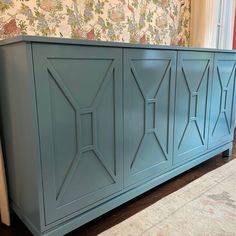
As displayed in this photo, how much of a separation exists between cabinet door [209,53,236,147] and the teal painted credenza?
0.26m

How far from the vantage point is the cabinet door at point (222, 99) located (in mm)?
2072

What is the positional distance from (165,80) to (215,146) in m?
1.03

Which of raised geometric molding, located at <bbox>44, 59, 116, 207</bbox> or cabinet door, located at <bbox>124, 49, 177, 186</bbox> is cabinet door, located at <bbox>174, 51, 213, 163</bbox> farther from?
raised geometric molding, located at <bbox>44, 59, 116, 207</bbox>

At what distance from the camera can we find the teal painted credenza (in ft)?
3.60

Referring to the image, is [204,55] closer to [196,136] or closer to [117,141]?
[196,136]

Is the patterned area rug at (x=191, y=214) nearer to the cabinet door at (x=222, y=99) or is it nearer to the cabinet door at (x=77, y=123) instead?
the cabinet door at (x=77, y=123)

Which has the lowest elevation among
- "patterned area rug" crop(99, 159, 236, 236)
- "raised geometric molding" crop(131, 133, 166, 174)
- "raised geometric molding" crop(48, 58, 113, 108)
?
"patterned area rug" crop(99, 159, 236, 236)

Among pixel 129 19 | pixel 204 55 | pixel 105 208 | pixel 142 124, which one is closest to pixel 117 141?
pixel 142 124

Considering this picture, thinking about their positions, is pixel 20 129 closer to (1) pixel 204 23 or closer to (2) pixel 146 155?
A: (2) pixel 146 155

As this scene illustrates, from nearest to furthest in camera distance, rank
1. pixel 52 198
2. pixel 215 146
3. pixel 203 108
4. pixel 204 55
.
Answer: pixel 52 198 → pixel 204 55 → pixel 203 108 → pixel 215 146

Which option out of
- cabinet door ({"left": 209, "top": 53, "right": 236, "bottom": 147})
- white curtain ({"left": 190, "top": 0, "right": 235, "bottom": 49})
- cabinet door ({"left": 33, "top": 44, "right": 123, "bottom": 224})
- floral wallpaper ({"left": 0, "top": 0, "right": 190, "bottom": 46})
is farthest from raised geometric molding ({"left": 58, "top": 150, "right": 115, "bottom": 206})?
white curtain ({"left": 190, "top": 0, "right": 235, "bottom": 49})

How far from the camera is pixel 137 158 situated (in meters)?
1.58

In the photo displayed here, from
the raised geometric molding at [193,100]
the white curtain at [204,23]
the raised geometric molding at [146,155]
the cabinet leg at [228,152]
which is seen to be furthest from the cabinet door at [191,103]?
the white curtain at [204,23]

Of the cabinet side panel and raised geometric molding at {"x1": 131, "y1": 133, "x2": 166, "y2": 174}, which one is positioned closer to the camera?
the cabinet side panel
